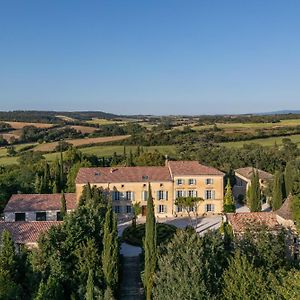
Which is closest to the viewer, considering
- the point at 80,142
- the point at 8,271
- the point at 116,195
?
the point at 8,271

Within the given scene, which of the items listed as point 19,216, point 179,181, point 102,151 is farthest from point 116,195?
point 102,151

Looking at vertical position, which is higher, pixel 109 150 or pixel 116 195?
pixel 109 150

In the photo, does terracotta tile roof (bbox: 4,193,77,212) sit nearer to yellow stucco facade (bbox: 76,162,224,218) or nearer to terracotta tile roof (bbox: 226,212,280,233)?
yellow stucco facade (bbox: 76,162,224,218)

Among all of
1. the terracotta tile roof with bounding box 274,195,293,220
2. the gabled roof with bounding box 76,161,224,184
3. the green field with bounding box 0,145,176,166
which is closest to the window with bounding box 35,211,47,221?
the gabled roof with bounding box 76,161,224,184

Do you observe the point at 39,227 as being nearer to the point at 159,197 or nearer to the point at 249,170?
the point at 159,197

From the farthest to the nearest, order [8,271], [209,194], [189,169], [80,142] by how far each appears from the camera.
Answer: [80,142] < [189,169] < [209,194] < [8,271]

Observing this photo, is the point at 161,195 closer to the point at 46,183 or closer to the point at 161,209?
the point at 161,209

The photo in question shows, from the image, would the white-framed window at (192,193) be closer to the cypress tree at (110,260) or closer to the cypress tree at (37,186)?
the cypress tree at (37,186)
